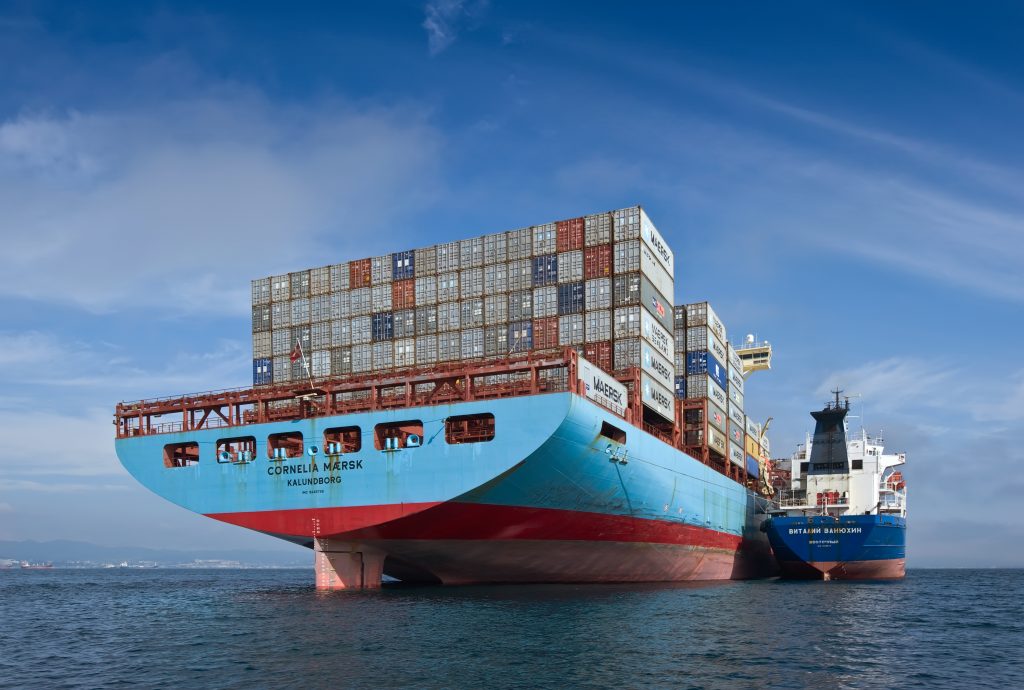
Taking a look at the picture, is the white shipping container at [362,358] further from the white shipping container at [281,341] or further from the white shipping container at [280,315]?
the white shipping container at [280,315]

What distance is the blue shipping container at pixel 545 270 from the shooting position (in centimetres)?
4550

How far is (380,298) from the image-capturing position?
1902 inches

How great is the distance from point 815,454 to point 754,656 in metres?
44.4

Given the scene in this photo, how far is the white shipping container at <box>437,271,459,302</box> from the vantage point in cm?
4675

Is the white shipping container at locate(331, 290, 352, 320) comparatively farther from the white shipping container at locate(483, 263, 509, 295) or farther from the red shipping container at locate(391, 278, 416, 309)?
→ the white shipping container at locate(483, 263, 509, 295)

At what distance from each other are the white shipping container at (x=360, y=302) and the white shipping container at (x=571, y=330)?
10.9 m

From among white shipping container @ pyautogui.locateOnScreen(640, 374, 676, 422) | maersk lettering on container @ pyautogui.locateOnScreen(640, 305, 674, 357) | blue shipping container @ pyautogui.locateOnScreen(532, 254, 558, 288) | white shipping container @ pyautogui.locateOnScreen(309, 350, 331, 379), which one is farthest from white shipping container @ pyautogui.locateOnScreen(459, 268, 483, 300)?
white shipping container @ pyautogui.locateOnScreen(640, 374, 676, 422)

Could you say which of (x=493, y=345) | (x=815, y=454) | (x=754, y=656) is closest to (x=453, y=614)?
(x=754, y=656)

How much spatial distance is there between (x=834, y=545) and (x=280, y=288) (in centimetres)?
3692

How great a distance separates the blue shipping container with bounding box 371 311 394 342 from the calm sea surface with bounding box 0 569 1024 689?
13151 millimetres

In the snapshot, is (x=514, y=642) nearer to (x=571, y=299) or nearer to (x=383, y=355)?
(x=571, y=299)

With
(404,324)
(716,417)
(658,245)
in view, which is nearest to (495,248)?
(404,324)

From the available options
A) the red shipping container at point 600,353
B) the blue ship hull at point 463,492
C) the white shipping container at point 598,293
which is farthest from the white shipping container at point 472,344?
the blue ship hull at point 463,492

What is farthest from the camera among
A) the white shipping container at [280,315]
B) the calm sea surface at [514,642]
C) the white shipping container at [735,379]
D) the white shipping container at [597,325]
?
the white shipping container at [735,379]
